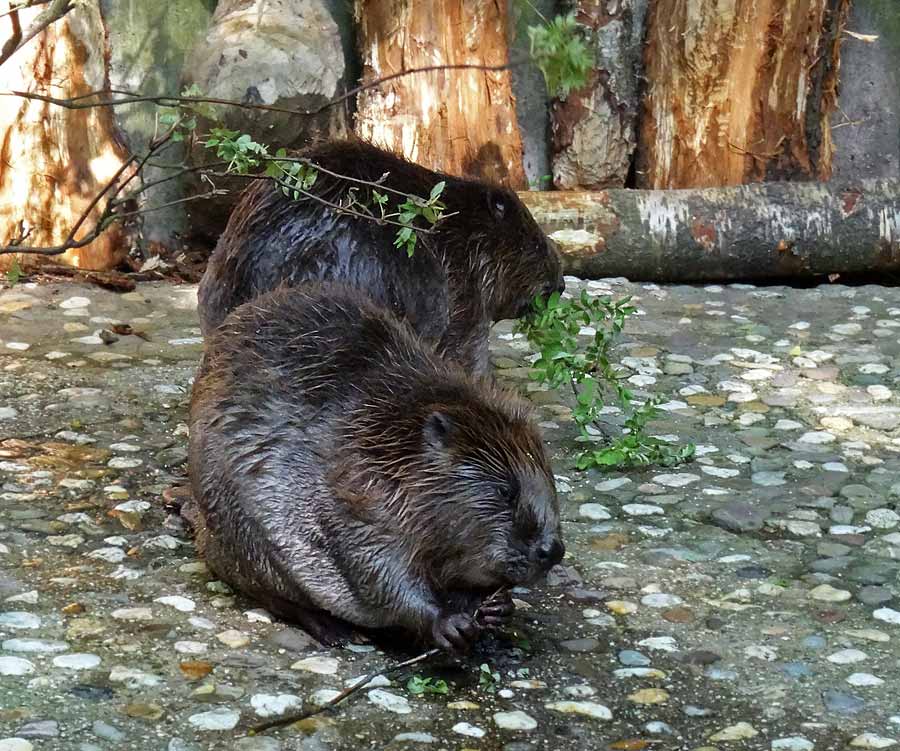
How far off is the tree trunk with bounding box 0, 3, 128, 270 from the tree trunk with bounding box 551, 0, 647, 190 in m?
2.64

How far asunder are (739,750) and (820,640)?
28.5 inches

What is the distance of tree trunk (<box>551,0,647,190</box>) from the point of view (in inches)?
319

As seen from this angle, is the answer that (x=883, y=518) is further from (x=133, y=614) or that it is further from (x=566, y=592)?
(x=133, y=614)

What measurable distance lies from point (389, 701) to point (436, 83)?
16.4 ft

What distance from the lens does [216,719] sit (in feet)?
11.2

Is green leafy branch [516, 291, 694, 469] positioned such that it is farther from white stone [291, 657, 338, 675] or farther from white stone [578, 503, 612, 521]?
white stone [291, 657, 338, 675]

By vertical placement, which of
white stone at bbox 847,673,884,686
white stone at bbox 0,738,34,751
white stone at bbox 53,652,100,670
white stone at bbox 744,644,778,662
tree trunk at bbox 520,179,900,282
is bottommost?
white stone at bbox 847,673,884,686

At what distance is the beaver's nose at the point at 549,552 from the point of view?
3.64 meters

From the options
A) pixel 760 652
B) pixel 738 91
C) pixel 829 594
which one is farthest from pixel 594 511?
pixel 738 91

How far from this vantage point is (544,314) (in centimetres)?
573

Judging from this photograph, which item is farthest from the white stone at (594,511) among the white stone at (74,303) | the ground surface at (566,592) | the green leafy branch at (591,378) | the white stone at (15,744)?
the white stone at (74,303)

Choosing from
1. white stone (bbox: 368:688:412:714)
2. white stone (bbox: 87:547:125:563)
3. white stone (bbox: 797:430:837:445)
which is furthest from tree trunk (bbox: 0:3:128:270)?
white stone (bbox: 368:688:412:714)

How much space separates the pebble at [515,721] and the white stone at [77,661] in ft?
3.53

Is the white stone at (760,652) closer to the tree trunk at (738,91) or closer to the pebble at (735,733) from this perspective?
the pebble at (735,733)
